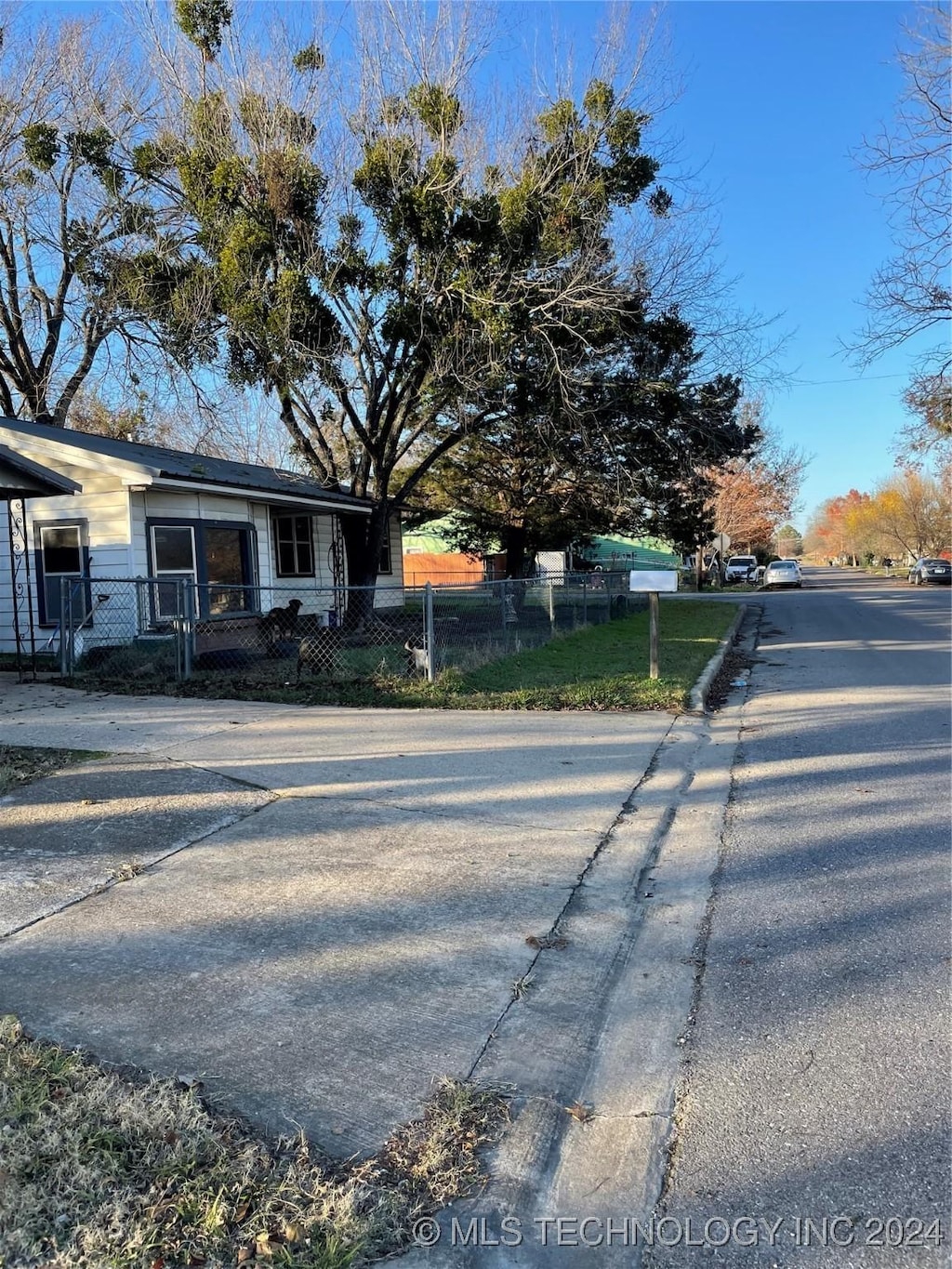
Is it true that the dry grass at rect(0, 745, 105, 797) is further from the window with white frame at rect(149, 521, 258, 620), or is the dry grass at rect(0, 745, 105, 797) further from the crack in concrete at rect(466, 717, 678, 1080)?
the window with white frame at rect(149, 521, 258, 620)

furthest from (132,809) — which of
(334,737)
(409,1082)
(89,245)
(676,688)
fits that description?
(89,245)

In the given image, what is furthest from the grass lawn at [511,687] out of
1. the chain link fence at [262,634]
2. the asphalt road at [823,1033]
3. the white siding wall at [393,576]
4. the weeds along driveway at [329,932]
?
the white siding wall at [393,576]

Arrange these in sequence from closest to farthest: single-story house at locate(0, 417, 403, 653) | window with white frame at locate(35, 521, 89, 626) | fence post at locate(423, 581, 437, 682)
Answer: fence post at locate(423, 581, 437, 682) < single-story house at locate(0, 417, 403, 653) < window with white frame at locate(35, 521, 89, 626)

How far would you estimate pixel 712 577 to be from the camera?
5647 centimetres

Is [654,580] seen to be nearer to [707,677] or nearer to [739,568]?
[707,677]

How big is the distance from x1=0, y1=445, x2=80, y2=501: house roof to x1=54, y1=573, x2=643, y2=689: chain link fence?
1.33m

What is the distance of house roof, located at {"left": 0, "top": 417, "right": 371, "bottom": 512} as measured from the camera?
40.8ft

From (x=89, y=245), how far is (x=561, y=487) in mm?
11857

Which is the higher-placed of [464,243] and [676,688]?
[464,243]

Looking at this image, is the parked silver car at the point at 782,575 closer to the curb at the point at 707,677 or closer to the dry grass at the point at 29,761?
the curb at the point at 707,677

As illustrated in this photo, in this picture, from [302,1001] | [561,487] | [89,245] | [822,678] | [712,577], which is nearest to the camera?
[302,1001]

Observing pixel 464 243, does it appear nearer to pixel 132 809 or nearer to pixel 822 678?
pixel 822 678

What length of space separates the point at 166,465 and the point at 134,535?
57.5 inches

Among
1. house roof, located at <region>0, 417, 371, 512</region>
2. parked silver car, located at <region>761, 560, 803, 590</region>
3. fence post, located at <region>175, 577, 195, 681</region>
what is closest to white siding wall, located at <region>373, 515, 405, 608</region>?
house roof, located at <region>0, 417, 371, 512</region>
